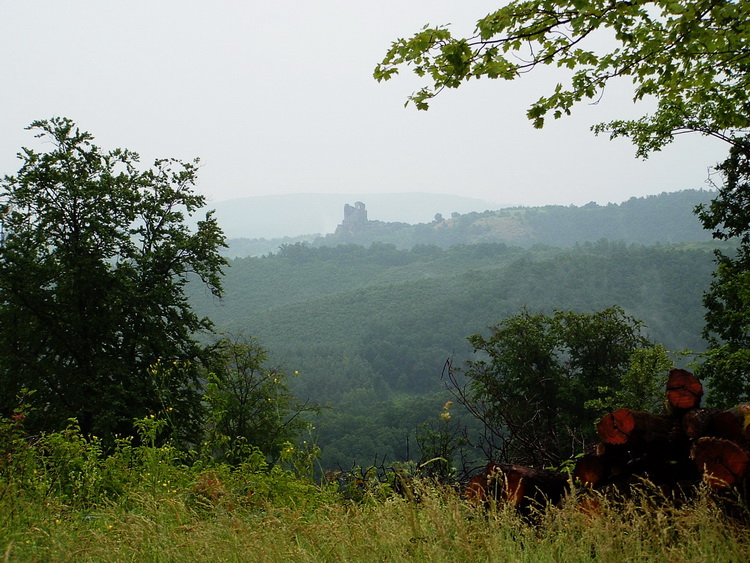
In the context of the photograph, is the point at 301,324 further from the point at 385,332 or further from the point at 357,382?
the point at 357,382

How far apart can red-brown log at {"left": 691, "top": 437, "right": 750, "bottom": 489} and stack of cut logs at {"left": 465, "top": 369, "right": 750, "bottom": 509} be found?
10.1 inches

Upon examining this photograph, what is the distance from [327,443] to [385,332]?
60444 millimetres

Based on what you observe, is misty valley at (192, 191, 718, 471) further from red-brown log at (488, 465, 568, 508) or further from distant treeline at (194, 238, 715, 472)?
red-brown log at (488, 465, 568, 508)

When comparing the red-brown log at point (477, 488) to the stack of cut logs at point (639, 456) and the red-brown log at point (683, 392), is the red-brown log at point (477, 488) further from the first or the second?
the red-brown log at point (683, 392)

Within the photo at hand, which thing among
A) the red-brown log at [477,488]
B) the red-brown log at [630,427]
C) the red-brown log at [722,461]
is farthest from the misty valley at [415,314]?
the red-brown log at [722,461]

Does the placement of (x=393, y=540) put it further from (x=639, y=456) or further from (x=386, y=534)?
(x=639, y=456)

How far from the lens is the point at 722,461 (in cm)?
337

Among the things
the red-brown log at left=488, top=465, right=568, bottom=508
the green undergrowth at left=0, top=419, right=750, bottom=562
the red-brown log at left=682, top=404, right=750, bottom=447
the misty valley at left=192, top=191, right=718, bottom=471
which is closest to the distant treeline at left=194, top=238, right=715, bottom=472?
the misty valley at left=192, top=191, right=718, bottom=471

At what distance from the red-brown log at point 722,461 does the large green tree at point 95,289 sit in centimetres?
1361

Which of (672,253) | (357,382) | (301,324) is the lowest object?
(357,382)

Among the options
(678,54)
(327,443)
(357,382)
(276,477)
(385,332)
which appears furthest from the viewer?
(385,332)

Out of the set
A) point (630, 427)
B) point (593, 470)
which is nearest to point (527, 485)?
point (593, 470)

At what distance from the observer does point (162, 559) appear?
9.16 feet

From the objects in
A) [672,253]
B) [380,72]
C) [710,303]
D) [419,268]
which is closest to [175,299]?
[380,72]
